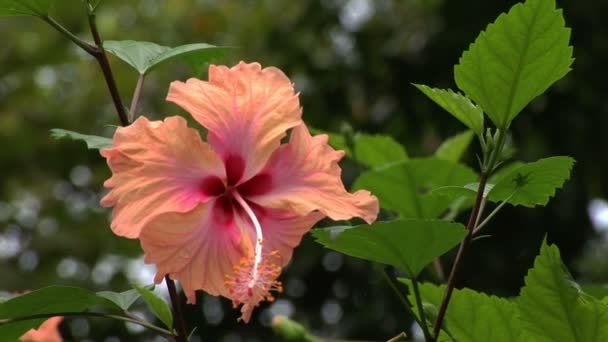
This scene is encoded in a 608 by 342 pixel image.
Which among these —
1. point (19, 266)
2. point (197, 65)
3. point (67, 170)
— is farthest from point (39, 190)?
point (197, 65)

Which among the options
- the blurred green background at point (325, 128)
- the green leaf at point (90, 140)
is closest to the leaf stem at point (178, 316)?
the green leaf at point (90, 140)

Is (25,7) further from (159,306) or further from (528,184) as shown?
(528,184)

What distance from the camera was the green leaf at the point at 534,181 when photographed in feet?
3.12

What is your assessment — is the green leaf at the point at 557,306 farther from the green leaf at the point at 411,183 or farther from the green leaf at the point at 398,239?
the green leaf at the point at 411,183

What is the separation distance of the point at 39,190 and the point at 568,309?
198 inches

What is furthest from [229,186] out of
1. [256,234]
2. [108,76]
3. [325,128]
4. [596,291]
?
[325,128]

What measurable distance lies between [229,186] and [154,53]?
25 centimetres

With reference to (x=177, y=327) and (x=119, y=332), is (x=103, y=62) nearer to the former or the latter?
(x=177, y=327)

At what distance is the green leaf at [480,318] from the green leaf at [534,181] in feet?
0.37

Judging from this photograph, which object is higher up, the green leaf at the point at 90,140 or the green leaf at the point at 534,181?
the green leaf at the point at 90,140

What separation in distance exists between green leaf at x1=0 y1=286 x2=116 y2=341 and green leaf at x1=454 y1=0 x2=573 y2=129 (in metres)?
0.44

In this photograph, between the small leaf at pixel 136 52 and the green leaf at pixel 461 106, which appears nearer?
the green leaf at pixel 461 106

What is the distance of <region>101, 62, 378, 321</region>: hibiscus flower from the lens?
0.90 m

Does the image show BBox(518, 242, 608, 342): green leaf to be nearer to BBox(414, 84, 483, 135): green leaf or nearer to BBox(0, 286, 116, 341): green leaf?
BBox(414, 84, 483, 135): green leaf
